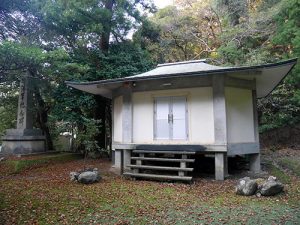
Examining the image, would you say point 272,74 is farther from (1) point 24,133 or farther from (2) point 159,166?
(1) point 24,133

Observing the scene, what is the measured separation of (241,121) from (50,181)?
6.49m

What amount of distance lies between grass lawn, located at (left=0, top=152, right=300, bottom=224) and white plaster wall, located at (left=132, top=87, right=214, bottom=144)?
150 cm

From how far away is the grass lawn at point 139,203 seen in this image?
4789 mm

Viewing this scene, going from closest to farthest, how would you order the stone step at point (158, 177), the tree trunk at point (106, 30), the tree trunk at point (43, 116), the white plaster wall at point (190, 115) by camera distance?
the stone step at point (158, 177) < the white plaster wall at point (190, 115) < the tree trunk at point (106, 30) < the tree trunk at point (43, 116)

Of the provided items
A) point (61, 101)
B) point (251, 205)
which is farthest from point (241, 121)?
point (61, 101)

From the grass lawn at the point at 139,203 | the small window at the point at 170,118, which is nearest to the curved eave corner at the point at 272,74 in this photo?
the small window at the point at 170,118

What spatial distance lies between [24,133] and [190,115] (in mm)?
7223

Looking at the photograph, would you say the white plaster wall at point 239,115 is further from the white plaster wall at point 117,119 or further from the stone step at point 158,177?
the white plaster wall at point 117,119

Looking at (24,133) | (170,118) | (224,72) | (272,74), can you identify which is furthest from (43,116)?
(272,74)

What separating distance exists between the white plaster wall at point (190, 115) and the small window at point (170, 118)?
0.46 ft

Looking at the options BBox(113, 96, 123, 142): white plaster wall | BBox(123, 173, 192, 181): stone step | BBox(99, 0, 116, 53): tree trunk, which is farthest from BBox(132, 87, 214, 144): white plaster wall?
BBox(99, 0, 116, 53): tree trunk

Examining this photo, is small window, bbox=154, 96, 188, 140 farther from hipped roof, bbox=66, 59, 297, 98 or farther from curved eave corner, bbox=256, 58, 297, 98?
curved eave corner, bbox=256, 58, 297, 98

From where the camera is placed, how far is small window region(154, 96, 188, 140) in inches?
351

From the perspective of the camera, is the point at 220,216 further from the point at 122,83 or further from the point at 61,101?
the point at 61,101
